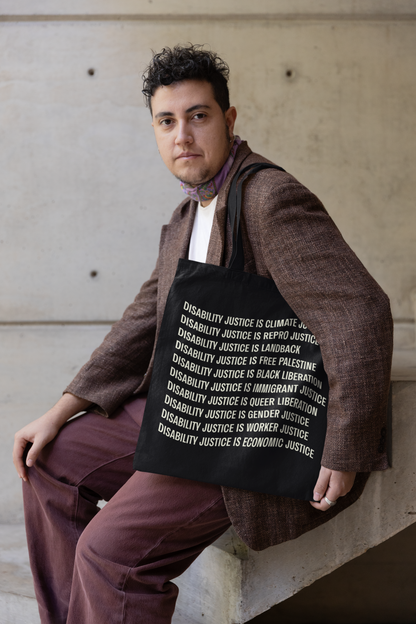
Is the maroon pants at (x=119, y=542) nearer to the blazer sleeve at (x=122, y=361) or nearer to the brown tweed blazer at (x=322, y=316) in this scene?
the brown tweed blazer at (x=322, y=316)

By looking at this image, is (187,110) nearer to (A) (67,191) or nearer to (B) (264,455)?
(B) (264,455)

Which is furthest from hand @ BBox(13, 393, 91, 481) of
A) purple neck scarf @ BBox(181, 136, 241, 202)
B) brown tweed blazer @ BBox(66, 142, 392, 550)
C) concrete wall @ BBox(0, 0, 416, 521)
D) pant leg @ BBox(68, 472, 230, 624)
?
concrete wall @ BBox(0, 0, 416, 521)

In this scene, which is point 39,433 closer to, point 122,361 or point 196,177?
point 122,361

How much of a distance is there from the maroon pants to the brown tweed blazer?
0.30 ft

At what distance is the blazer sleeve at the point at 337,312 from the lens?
104cm

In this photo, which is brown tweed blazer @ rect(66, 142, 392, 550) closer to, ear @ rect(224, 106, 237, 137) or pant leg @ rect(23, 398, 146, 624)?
ear @ rect(224, 106, 237, 137)

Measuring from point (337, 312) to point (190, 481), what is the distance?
1.58ft

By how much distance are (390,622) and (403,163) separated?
7.69 ft

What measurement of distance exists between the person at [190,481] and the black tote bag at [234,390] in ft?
0.15

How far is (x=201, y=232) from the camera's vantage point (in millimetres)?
1425

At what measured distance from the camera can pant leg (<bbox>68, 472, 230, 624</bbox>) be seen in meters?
1.05

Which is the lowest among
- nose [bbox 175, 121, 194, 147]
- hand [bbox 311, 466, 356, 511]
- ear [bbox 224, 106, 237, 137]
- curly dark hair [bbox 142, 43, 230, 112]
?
hand [bbox 311, 466, 356, 511]

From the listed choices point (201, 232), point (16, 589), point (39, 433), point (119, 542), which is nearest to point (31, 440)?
point (39, 433)

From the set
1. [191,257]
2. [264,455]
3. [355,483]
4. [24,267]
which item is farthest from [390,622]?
[24,267]
